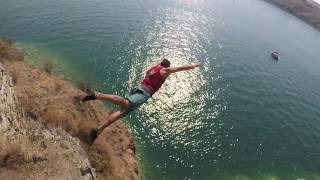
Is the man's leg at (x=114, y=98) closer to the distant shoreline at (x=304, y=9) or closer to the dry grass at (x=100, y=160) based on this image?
the dry grass at (x=100, y=160)

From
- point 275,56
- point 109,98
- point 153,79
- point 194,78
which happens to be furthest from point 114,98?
point 275,56

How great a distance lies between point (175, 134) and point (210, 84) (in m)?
16.2

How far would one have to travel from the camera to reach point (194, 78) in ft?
171

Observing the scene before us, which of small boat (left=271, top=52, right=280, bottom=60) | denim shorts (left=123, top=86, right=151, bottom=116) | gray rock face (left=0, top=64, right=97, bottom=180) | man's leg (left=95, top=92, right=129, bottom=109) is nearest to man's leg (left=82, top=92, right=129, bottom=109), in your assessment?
man's leg (left=95, top=92, right=129, bottom=109)

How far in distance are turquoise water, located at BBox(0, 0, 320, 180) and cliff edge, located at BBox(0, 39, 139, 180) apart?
422 centimetres

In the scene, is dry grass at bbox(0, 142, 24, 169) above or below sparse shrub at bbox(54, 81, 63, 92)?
above

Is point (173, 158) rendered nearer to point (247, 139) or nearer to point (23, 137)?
point (247, 139)

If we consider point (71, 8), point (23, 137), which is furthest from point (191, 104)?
A: point (71, 8)

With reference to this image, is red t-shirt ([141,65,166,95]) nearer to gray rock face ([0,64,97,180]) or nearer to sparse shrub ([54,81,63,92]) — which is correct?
gray rock face ([0,64,97,180])

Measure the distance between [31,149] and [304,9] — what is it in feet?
515

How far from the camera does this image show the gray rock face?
15352 mm

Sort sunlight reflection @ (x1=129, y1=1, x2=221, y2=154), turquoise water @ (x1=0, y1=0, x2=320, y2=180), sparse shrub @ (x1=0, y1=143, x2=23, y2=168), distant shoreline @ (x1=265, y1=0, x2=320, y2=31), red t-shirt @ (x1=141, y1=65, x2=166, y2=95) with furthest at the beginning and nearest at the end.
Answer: distant shoreline @ (x1=265, y1=0, x2=320, y2=31) < sunlight reflection @ (x1=129, y1=1, x2=221, y2=154) < turquoise water @ (x1=0, y1=0, x2=320, y2=180) < red t-shirt @ (x1=141, y1=65, x2=166, y2=95) < sparse shrub @ (x1=0, y1=143, x2=23, y2=168)

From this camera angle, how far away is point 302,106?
189 feet

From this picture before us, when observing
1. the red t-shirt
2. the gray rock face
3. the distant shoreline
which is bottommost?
the distant shoreline
